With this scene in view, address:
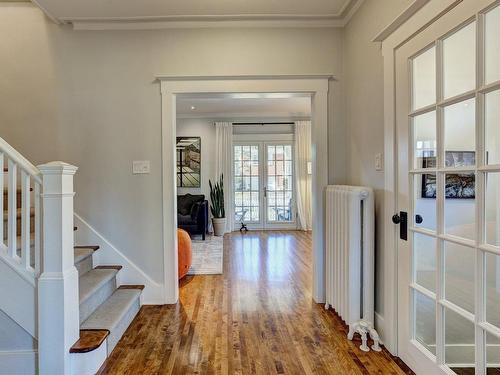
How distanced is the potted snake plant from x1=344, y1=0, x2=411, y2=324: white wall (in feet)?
13.6

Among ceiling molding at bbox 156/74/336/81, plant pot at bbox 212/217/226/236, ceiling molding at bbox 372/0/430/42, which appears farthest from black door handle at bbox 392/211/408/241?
plant pot at bbox 212/217/226/236

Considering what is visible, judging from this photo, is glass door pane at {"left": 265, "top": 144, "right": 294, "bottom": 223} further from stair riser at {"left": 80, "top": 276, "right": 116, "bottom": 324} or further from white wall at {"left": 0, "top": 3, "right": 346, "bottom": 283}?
stair riser at {"left": 80, "top": 276, "right": 116, "bottom": 324}

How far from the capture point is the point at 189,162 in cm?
699

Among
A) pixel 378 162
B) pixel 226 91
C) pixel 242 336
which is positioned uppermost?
pixel 226 91

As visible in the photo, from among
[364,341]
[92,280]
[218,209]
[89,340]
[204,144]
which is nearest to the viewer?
[89,340]

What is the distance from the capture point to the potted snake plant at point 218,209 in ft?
21.5

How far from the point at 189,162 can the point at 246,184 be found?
1362mm

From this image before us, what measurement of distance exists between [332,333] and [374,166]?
125cm

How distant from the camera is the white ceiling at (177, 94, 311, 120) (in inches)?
226

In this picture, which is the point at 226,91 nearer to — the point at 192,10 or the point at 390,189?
the point at 192,10

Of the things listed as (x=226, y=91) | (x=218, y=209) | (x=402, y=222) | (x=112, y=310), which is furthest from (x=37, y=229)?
(x=218, y=209)

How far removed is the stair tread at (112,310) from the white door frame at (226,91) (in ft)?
1.16

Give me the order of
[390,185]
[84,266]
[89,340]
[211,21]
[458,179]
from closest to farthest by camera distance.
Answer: [458,179] < [89,340] < [390,185] < [84,266] < [211,21]

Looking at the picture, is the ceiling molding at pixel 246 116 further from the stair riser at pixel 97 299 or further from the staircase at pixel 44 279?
the staircase at pixel 44 279
